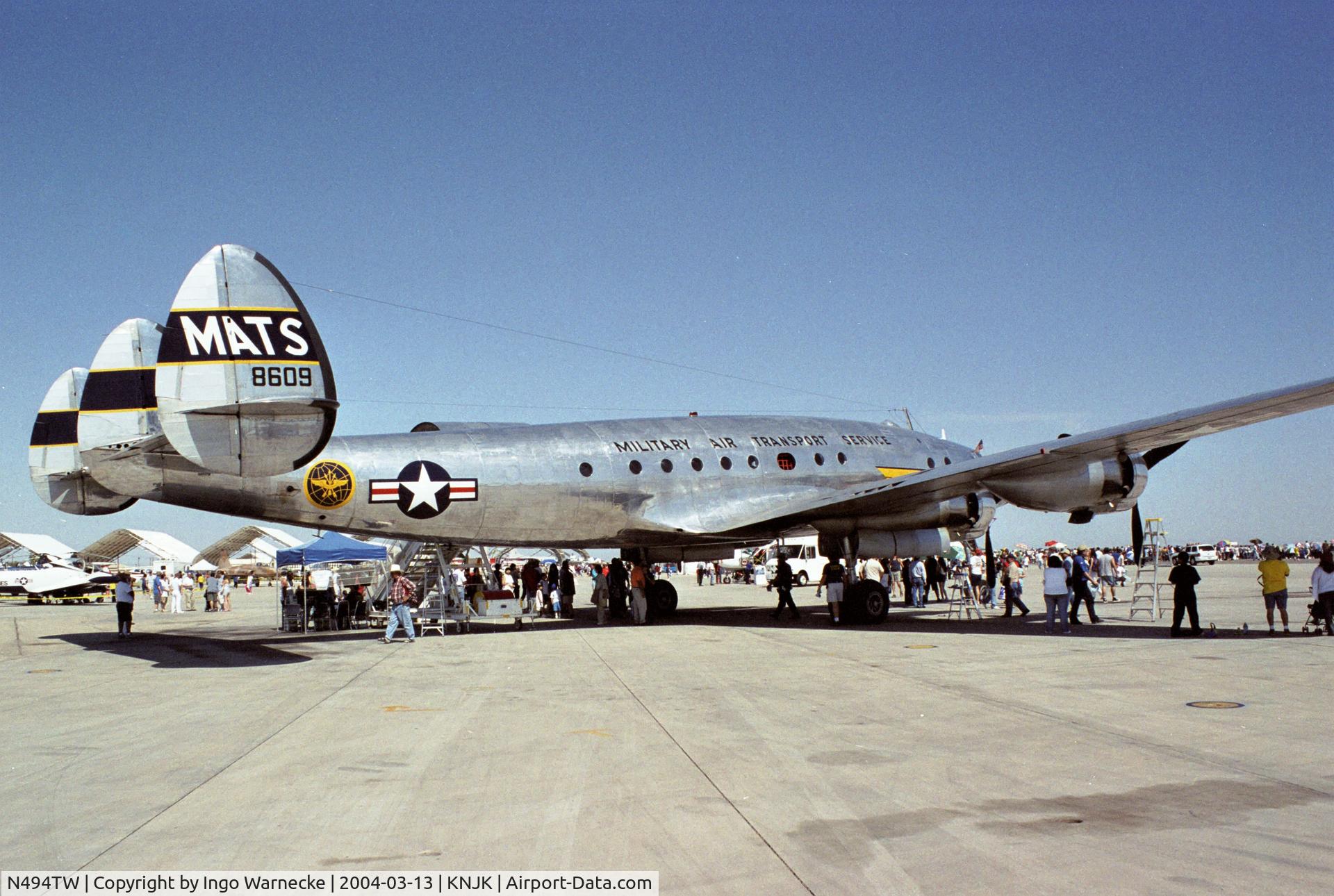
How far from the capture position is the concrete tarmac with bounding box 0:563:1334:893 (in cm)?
545

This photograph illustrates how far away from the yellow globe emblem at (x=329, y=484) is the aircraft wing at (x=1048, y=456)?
27.0 ft

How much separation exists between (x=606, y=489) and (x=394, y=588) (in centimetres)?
489

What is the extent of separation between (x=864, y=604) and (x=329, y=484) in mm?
11424

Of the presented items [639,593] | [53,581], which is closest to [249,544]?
[53,581]

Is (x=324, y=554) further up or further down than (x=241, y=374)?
further down

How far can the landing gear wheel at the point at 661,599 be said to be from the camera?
26422 mm

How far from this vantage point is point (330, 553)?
3027 centimetres

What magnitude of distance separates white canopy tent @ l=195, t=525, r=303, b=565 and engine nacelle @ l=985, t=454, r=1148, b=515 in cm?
8052

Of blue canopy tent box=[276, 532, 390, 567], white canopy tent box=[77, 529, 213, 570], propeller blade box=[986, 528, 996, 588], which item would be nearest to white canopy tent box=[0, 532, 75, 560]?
white canopy tent box=[77, 529, 213, 570]

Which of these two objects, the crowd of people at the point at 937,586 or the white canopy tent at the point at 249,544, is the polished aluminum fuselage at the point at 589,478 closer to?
the crowd of people at the point at 937,586

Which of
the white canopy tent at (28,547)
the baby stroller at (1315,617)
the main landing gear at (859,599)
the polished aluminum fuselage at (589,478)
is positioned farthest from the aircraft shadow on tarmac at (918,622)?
the white canopy tent at (28,547)

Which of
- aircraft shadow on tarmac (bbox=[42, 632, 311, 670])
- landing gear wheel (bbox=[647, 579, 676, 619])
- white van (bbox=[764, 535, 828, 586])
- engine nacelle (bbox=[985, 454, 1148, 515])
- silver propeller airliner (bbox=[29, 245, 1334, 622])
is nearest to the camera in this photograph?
silver propeller airliner (bbox=[29, 245, 1334, 622])

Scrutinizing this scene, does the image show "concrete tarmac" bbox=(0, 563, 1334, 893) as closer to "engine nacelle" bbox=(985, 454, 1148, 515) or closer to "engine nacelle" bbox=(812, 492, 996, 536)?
"engine nacelle" bbox=(985, 454, 1148, 515)

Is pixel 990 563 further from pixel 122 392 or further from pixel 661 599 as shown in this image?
pixel 122 392
